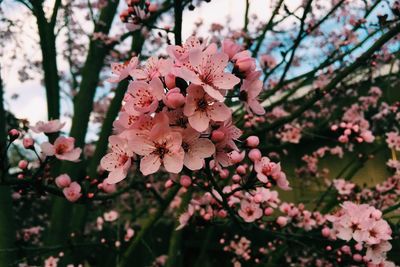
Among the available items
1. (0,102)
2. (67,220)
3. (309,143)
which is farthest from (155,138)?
(309,143)

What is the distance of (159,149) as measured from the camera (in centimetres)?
131

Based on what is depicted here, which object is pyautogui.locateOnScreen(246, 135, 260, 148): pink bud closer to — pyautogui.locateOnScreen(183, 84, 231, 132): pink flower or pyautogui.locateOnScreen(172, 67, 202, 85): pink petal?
pyautogui.locateOnScreen(183, 84, 231, 132): pink flower

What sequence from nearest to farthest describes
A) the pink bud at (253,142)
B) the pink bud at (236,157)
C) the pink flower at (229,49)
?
1. the pink flower at (229,49)
2. the pink bud at (253,142)
3. the pink bud at (236,157)

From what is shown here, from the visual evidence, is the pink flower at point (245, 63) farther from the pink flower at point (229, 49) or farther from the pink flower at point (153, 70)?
the pink flower at point (153, 70)

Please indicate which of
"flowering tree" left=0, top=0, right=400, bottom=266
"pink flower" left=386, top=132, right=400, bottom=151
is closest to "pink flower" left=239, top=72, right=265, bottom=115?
"flowering tree" left=0, top=0, right=400, bottom=266

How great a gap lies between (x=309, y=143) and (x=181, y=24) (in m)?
9.16

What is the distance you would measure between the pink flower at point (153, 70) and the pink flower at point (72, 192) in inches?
41.9

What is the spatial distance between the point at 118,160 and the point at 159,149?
0.28m

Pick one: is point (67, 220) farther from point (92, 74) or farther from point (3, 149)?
point (3, 149)

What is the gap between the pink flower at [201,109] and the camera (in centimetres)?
125

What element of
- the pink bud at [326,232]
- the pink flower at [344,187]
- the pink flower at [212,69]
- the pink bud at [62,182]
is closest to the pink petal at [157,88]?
the pink flower at [212,69]

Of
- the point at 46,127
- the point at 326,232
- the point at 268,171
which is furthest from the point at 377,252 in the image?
the point at 46,127

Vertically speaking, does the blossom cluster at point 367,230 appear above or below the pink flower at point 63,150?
below

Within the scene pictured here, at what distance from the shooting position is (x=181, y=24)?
2.40m
